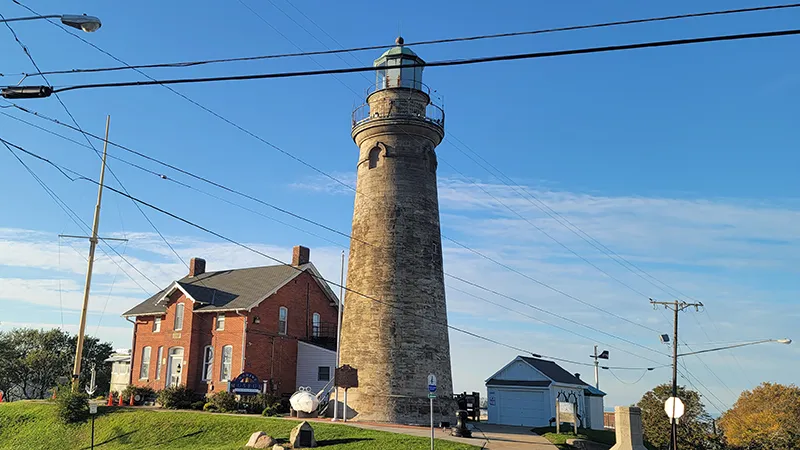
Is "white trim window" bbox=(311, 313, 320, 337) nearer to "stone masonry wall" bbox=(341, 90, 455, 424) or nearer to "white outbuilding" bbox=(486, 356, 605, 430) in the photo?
"stone masonry wall" bbox=(341, 90, 455, 424)

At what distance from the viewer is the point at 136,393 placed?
117ft

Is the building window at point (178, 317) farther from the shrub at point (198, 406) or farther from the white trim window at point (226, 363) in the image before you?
the shrub at point (198, 406)

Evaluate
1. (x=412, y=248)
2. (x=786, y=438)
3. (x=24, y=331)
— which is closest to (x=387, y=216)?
(x=412, y=248)

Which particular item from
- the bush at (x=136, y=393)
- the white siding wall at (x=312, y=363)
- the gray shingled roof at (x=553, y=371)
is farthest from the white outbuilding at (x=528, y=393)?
the bush at (x=136, y=393)

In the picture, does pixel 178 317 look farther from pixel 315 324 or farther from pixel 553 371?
pixel 553 371

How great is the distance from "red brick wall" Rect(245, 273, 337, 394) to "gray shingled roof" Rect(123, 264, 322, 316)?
568 mm

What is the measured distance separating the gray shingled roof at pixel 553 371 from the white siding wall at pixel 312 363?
11380 millimetres

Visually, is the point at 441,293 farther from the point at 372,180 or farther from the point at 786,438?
the point at 786,438

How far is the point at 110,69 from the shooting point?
1084 centimetres

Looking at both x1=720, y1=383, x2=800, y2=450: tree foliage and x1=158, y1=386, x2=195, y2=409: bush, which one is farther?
x1=720, y1=383, x2=800, y2=450: tree foliage

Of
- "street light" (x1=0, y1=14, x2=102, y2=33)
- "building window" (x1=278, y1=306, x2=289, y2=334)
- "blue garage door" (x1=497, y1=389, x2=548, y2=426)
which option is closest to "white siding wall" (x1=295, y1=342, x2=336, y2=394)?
"building window" (x1=278, y1=306, x2=289, y2=334)

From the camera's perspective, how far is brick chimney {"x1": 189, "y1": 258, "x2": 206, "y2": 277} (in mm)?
42188

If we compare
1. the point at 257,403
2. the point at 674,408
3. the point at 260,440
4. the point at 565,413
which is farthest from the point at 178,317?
the point at 674,408

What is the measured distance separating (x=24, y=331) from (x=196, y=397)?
108ft
